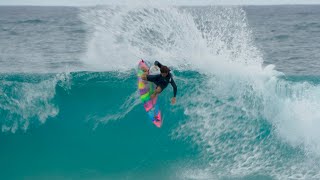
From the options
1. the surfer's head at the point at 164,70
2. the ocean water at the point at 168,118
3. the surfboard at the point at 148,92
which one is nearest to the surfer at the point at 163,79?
the surfer's head at the point at 164,70

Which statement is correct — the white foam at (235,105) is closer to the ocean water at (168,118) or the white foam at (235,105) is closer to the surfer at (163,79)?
the ocean water at (168,118)

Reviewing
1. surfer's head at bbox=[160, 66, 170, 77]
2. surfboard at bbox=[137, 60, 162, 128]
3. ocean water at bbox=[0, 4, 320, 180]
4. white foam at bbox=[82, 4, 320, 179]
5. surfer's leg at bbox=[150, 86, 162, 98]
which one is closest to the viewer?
surfer's head at bbox=[160, 66, 170, 77]

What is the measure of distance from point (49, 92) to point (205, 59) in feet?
14.9

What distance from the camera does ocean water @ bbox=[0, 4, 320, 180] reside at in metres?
12.5

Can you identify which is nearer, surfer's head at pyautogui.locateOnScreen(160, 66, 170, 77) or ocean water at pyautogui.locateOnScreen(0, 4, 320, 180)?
surfer's head at pyautogui.locateOnScreen(160, 66, 170, 77)

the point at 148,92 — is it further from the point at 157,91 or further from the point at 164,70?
the point at 164,70

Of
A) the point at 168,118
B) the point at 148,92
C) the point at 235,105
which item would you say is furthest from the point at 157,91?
the point at 235,105

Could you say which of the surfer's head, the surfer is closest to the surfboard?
the surfer

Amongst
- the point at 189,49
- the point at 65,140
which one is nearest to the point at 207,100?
the point at 189,49

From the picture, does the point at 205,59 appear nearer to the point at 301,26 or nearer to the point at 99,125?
the point at 99,125

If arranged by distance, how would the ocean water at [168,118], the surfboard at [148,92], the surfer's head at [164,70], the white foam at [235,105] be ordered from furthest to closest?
the ocean water at [168,118] < the white foam at [235,105] < the surfboard at [148,92] < the surfer's head at [164,70]

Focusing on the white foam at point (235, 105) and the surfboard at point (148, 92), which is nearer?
the surfboard at point (148, 92)

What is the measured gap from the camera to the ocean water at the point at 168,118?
12.5 meters

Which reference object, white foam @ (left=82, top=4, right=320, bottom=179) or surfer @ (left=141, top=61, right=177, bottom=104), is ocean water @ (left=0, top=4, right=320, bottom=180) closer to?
white foam @ (left=82, top=4, right=320, bottom=179)
